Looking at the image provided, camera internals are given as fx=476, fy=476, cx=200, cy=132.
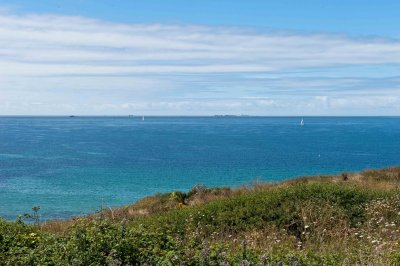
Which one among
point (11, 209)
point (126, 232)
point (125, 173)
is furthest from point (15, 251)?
point (125, 173)

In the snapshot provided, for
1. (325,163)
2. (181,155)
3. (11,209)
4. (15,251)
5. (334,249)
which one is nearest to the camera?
(15,251)

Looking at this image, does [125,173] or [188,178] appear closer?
[188,178]

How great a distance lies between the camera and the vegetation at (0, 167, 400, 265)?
6566mm

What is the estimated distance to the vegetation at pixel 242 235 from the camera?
6.57 metres

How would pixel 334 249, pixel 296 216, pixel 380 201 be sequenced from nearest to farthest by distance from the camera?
pixel 334 249
pixel 296 216
pixel 380 201

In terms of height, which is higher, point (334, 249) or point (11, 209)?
point (334, 249)

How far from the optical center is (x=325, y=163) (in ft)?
221

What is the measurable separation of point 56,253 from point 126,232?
1195 mm

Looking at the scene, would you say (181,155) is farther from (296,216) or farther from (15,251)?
(15,251)

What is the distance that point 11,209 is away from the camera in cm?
3216

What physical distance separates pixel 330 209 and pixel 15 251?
26.9 feet

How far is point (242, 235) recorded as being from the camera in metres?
11.1

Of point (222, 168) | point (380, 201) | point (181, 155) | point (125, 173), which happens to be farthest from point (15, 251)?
point (181, 155)

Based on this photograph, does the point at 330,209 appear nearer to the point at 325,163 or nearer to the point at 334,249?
the point at 334,249
